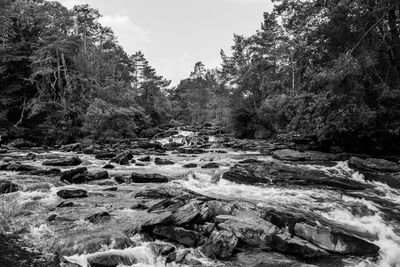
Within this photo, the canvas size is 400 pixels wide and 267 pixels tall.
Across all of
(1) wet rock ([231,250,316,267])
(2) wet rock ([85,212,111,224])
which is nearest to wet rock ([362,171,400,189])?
(1) wet rock ([231,250,316,267])

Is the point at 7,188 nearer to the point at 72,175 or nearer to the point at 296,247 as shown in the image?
the point at 72,175

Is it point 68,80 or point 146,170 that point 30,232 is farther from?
point 68,80

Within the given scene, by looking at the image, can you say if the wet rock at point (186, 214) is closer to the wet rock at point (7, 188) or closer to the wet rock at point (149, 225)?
the wet rock at point (149, 225)

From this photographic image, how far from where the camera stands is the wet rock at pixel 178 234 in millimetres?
5918

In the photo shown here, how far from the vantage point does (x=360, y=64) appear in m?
15.7

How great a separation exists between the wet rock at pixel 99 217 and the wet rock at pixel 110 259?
6.45 feet

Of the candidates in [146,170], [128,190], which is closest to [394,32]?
[146,170]

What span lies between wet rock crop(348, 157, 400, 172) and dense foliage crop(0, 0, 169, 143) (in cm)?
2341

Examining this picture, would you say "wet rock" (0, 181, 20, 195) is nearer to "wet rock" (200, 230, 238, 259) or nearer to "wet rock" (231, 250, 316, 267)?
"wet rock" (200, 230, 238, 259)

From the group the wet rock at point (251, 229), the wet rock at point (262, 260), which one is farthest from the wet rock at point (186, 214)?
the wet rock at point (262, 260)

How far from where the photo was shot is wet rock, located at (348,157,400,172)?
13347 mm

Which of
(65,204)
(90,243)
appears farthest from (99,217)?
(90,243)

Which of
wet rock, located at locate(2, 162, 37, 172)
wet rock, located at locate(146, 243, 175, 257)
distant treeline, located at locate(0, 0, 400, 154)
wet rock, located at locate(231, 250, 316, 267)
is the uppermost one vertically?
distant treeline, located at locate(0, 0, 400, 154)

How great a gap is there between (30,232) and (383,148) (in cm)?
1870
